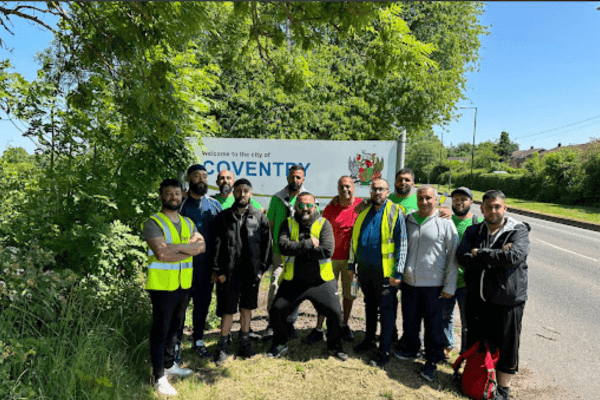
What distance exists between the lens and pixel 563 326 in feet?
18.2

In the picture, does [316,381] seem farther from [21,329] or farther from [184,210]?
[21,329]

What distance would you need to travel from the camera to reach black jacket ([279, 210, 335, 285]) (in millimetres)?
4062

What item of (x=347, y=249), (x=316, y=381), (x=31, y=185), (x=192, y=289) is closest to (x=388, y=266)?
(x=347, y=249)

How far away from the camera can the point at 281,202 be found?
15.1 feet

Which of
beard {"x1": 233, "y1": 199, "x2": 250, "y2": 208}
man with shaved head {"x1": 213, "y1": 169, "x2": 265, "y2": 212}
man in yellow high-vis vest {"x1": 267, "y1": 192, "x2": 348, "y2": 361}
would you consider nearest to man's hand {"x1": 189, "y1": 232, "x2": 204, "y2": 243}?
beard {"x1": 233, "y1": 199, "x2": 250, "y2": 208}

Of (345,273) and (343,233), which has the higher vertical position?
(343,233)

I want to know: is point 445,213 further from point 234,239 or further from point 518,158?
point 518,158

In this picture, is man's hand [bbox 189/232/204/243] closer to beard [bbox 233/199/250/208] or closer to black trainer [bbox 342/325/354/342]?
beard [bbox 233/199/250/208]

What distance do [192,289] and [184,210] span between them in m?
0.83

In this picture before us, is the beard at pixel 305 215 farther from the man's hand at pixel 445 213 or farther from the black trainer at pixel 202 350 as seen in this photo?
the black trainer at pixel 202 350

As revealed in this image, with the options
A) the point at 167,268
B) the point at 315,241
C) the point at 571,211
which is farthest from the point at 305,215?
the point at 571,211

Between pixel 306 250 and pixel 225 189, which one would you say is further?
pixel 225 189

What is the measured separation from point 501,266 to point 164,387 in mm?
3090

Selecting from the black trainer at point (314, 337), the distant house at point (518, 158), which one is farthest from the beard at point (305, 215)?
the distant house at point (518, 158)
